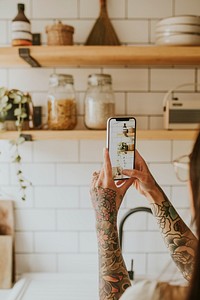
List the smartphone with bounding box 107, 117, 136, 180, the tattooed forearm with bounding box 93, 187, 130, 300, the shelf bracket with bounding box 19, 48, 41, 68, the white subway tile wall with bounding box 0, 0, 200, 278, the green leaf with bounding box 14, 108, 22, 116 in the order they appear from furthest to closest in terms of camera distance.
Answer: the white subway tile wall with bounding box 0, 0, 200, 278, the green leaf with bounding box 14, 108, 22, 116, the shelf bracket with bounding box 19, 48, 41, 68, the smartphone with bounding box 107, 117, 136, 180, the tattooed forearm with bounding box 93, 187, 130, 300

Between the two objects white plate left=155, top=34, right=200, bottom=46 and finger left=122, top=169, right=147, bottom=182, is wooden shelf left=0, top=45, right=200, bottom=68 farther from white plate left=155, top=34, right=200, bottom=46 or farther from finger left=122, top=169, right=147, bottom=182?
finger left=122, top=169, right=147, bottom=182

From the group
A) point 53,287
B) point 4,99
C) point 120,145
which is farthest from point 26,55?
point 53,287

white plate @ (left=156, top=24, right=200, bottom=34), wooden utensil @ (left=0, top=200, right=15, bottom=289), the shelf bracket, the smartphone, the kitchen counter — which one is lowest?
the kitchen counter

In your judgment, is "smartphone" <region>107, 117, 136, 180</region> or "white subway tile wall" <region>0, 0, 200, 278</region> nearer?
"smartphone" <region>107, 117, 136, 180</region>

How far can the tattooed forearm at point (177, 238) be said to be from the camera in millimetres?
1072

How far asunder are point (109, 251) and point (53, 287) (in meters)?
0.67

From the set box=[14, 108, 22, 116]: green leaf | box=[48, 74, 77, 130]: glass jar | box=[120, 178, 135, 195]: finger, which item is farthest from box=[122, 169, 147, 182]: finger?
box=[14, 108, 22, 116]: green leaf

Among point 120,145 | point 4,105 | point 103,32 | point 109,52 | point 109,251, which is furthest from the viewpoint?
point 103,32

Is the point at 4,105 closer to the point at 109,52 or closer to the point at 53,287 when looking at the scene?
the point at 109,52

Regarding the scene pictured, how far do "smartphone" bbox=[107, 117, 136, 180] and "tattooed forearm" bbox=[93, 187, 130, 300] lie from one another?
10cm

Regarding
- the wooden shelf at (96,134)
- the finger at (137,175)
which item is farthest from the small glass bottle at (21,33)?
the finger at (137,175)

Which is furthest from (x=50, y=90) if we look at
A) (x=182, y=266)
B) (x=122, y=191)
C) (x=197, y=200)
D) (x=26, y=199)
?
(x=197, y=200)

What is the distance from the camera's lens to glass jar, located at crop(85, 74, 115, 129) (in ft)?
4.60

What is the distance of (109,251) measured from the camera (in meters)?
0.99
